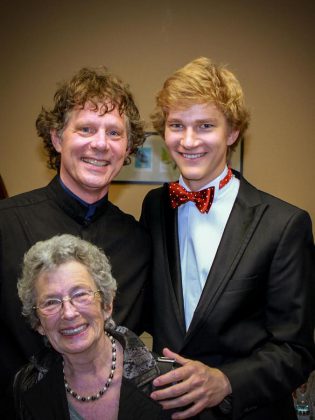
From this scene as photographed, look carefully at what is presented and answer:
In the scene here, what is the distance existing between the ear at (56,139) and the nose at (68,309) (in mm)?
672

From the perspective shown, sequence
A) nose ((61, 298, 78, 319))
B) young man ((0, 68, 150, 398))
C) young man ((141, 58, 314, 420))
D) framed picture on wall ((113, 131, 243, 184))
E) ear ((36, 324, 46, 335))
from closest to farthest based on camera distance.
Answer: nose ((61, 298, 78, 319)), ear ((36, 324, 46, 335)), young man ((141, 58, 314, 420)), young man ((0, 68, 150, 398)), framed picture on wall ((113, 131, 243, 184))

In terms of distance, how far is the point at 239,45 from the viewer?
3932 millimetres

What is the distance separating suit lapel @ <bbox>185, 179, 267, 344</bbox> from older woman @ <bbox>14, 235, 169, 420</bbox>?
0.26 m

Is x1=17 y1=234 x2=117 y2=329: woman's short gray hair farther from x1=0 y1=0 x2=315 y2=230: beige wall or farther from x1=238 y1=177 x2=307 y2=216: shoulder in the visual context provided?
x1=0 y1=0 x2=315 y2=230: beige wall

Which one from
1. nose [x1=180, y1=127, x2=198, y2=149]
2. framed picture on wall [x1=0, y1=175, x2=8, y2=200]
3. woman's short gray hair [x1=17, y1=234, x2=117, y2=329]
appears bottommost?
framed picture on wall [x1=0, y1=175, x2=8, y2=200]

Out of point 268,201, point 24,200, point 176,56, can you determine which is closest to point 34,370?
point 24,200

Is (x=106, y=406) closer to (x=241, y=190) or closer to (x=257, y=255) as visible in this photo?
(x=257, y=255)

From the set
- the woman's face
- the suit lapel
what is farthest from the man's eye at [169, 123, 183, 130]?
the woman's face

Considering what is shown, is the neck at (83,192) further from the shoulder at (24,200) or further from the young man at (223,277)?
the young man at (223,277)

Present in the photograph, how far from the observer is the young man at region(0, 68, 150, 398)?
185cm

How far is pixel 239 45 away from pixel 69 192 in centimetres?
244

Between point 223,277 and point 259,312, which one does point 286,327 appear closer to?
point 259,312

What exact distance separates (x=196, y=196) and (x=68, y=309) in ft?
2.30

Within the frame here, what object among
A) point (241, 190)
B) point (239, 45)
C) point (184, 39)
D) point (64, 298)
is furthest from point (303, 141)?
point (64, 298)
